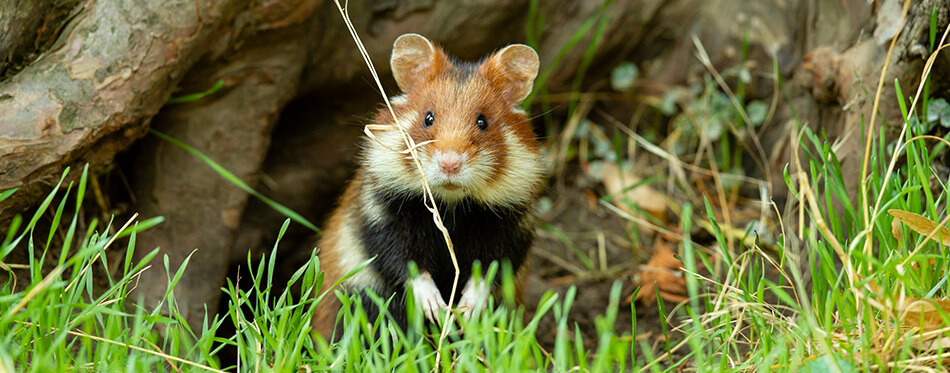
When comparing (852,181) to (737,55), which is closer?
(852,181)

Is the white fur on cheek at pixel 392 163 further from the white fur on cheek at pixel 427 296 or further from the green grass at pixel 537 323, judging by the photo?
the green grass at pixel 537 323

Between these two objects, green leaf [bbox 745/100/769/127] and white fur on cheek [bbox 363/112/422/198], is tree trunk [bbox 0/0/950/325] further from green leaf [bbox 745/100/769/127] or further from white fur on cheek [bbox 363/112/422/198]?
white fur on cheek [bbox 363/112/422/198]

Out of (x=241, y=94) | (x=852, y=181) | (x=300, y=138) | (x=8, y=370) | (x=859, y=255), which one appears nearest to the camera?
(x=8, y=370)

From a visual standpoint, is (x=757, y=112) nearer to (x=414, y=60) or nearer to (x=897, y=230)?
(x=897, y=230)

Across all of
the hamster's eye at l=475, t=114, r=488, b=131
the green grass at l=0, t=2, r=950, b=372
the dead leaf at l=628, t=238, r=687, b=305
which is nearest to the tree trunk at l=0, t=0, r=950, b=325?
the green grass at l=0, t=2, r=950, b=372

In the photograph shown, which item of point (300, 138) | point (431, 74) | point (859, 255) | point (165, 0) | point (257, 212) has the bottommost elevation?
point (257, 212)

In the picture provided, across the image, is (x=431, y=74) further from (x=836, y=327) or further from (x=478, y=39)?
(x=836, y=327)

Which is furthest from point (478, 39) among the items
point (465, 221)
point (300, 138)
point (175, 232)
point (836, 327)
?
point (836, 327)
